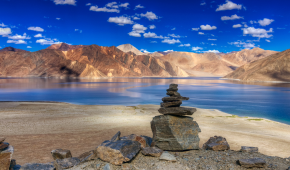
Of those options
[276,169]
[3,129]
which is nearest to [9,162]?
[276,169]

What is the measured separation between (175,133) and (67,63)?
145m

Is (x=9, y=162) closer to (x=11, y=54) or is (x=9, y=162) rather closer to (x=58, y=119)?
(x=58, y=119)

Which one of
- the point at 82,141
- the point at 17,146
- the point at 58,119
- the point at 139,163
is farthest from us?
the point at 58,119

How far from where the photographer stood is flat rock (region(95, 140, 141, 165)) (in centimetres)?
656

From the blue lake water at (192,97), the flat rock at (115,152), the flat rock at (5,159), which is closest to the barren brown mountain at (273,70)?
the blue lake water at (192,97)

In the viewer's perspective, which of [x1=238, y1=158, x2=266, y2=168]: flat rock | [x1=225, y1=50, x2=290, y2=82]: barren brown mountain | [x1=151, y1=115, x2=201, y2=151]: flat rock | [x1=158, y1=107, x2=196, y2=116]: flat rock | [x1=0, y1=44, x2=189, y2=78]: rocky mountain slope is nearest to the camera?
[x1=238, y1=158, x2=266, y2=168]: flat rock

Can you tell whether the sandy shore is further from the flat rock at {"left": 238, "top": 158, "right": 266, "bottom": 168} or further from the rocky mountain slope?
the rocky mountain slope

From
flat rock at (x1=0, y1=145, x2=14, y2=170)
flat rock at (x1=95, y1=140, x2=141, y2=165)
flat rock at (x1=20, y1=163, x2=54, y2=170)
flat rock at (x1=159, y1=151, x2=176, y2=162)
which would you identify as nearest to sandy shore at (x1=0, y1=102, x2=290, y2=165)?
flat rock at (x1=20, y1=163, x2=54, y2=170)

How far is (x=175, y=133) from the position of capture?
8.48 metres

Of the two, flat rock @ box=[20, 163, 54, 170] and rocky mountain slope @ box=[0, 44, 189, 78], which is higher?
rocky mountain slope @ box=[0, 44, 189, 78]

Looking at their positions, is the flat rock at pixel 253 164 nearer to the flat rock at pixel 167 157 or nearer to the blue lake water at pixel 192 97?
the flat rock at pixel 167 157

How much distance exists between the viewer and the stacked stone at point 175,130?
8.38 meters

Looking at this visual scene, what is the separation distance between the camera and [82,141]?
11.0 metres

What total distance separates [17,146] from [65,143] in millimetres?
1936
